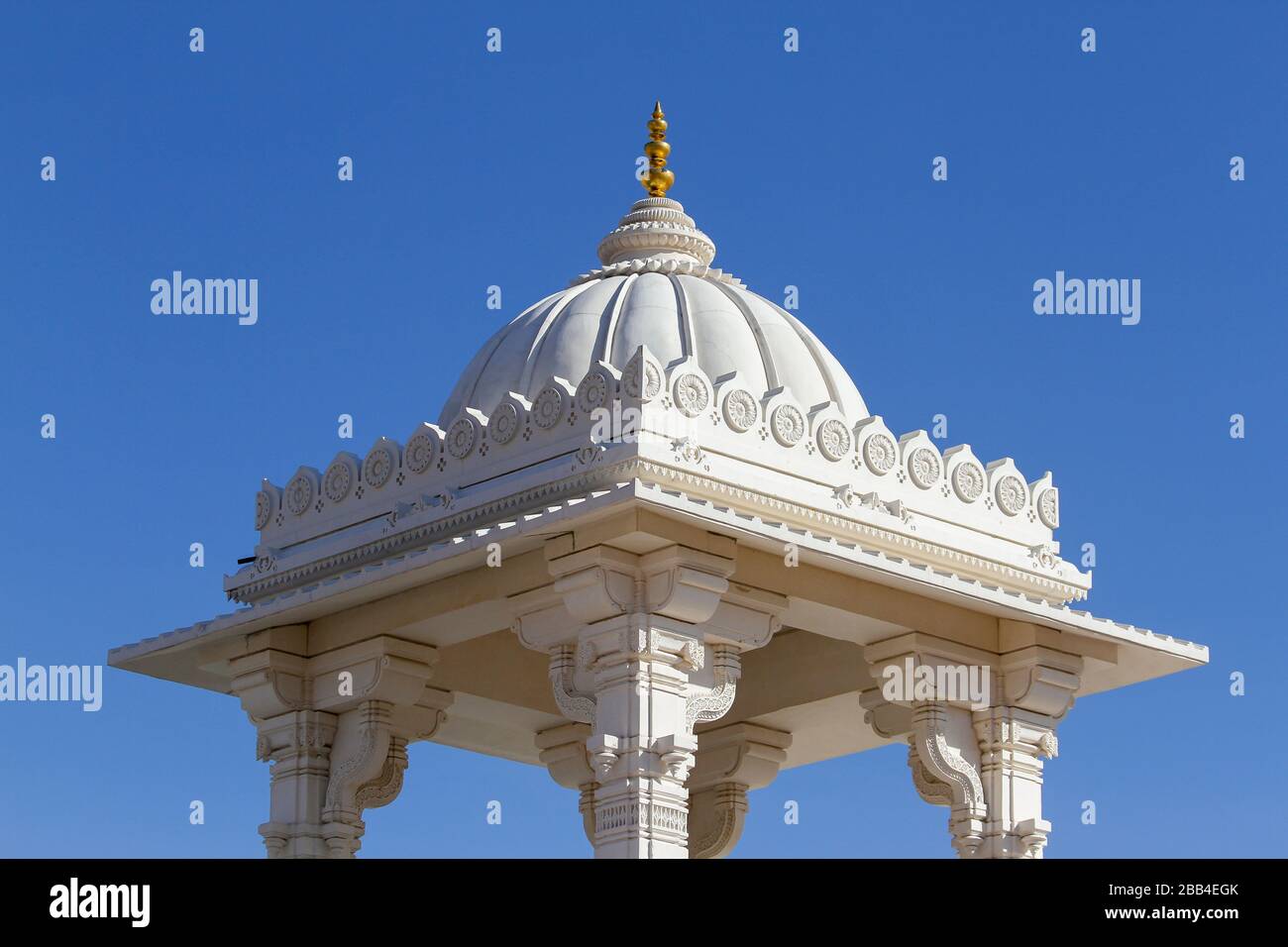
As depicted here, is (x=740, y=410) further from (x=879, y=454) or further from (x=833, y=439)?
(x=879, y=454)

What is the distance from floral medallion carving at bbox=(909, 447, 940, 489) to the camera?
736 inches

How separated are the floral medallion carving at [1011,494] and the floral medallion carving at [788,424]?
1.87 meters

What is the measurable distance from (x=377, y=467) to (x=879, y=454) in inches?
144

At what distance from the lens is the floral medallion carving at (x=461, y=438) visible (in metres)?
18.3

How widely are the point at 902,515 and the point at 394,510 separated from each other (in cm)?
364

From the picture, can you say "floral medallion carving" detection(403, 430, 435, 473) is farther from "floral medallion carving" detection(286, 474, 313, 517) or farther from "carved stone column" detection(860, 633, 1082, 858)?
"carved stone column" detection(860, 633, 1082, 858)

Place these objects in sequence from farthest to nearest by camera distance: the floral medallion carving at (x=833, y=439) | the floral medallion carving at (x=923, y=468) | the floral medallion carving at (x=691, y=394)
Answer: the floral medallion carving at (x=923, y=468), the floral medallion carving at (x=833, y=439), the floral medallion carving at (x=691, y=394)

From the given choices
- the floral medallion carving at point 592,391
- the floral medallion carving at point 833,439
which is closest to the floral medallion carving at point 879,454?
A: the floral medallion carving at point 833,439

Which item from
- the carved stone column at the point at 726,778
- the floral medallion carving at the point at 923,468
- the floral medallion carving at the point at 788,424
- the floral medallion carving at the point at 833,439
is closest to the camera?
the floral medallion carving at the point at 788,424

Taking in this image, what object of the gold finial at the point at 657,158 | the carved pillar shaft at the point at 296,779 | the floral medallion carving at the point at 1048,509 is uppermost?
the gold finial at the point at 657,158

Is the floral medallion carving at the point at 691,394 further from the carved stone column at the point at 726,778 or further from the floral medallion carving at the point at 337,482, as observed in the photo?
the carved stone column at the point at 726,778

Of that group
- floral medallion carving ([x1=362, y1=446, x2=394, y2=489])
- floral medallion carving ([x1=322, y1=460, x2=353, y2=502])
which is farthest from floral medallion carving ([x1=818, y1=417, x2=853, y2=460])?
floral medallion carving ([x1=322, y1=460, x2=353, y2=502])

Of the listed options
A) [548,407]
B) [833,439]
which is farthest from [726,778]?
[548,407]

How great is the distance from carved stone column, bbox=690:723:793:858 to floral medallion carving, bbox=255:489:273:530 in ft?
13.3
